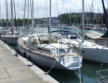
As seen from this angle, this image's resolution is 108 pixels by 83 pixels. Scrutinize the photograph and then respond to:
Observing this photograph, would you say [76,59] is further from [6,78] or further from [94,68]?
[6,78]

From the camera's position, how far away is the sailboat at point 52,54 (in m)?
14.1

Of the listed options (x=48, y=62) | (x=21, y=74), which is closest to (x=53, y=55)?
(x=48, y=62)

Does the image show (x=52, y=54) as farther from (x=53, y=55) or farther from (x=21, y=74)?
(x=21, y=74)

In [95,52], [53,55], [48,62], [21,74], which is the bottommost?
[48,62]

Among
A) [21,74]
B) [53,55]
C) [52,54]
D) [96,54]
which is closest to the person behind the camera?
[21,74]

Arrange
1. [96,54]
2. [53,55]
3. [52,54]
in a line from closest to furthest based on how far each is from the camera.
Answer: [53,55], [52,54], [96,54]

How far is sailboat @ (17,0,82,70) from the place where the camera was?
1407cm

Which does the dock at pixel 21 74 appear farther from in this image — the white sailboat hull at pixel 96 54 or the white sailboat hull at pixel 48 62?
the white sailboat hull at pixel 96 54

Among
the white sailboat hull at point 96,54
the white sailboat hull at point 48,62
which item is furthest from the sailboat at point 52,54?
the white sailboat hull at point 96,54

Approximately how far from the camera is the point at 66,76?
14281mm

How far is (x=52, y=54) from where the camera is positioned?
49.3 ft

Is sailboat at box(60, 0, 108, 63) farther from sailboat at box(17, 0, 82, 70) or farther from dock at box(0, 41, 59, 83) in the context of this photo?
dock at box(0, 41, 59, 83)

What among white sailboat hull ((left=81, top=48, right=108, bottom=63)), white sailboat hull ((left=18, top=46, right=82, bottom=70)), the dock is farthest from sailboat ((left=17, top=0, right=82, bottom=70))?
white sailboat hull ((left=81, top=48, right=108, bottom=63))

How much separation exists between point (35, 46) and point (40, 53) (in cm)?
174
